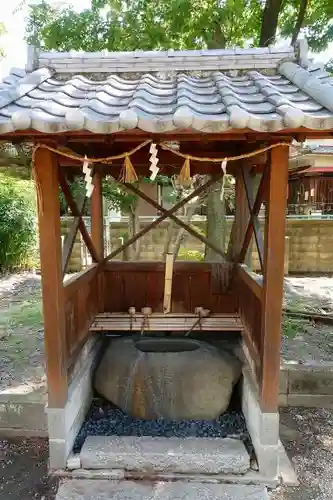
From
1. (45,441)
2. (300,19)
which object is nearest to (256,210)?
(45,441)

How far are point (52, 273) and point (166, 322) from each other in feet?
5.96

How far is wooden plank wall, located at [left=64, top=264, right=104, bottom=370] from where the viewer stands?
340 cm

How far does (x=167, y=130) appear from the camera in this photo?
2.19 meters

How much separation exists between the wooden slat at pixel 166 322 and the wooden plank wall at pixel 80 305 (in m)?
0.18

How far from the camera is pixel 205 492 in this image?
9.77ft

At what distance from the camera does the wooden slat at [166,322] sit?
427 centimetres

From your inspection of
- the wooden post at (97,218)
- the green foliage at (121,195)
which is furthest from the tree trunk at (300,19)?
the wooden post at (97,218)

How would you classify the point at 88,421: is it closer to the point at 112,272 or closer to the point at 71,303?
the point at 71,303

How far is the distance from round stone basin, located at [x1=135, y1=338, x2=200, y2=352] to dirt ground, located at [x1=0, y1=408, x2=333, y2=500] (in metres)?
1.27

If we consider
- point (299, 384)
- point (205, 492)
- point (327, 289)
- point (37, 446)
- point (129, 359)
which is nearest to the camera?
point (205, 492)

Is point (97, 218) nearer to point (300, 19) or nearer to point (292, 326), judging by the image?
point (292, 326)

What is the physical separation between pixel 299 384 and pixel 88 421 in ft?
7.64

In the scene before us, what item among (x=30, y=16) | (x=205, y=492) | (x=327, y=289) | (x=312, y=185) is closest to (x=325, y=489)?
(x=205, y=492)

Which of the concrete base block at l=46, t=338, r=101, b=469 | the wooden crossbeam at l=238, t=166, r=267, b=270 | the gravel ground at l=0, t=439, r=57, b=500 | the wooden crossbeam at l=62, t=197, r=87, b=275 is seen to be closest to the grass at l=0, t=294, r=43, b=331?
the concrete base block at l=46, t=338, r=101, b=469
